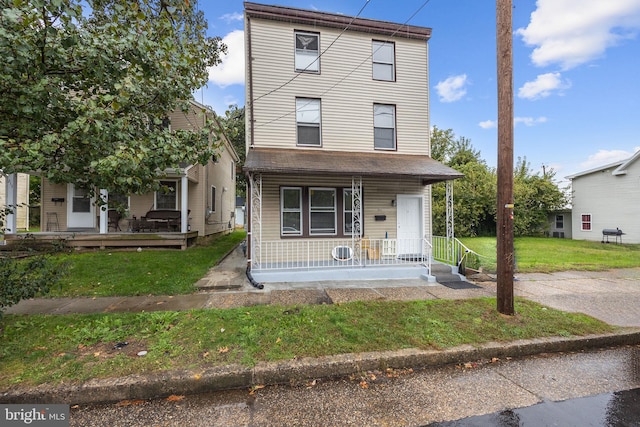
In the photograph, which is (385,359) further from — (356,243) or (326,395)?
(356,243)

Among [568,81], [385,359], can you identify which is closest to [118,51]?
[385,359]

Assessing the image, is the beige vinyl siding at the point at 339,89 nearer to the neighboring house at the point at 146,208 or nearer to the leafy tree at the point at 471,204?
the neighboring house at the point at 146,208

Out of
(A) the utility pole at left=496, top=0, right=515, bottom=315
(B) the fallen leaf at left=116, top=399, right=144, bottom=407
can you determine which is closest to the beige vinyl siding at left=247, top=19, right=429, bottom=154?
(A) the utility pole at left=496, top=0, right=515, bottom=315

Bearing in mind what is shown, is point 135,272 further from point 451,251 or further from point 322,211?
point 451,251

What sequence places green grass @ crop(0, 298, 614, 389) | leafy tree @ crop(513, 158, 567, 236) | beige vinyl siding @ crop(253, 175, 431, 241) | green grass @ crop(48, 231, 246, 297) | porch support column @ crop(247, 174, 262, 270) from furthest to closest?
1. leafy tree @ crop(513, 158, 567, 236)
2. beige vinyl siding @ crop(253, 175, 431, 241)
3. porch support column @ crop(247, 174, 262, 270)
4. green grass @ crop(48, 231, 246, 297)
5. green grass @ crop(0, 298, 614, 389)

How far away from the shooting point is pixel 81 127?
2732 millimetres

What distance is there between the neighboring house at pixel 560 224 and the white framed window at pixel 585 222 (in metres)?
1.03

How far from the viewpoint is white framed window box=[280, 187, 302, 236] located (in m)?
9.06

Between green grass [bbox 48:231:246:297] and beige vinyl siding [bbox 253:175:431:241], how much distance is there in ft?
7.95

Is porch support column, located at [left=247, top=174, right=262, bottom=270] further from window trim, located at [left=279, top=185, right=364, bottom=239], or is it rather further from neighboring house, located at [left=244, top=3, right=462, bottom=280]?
window trim, located at [left=279, top=185, right=364, bottom=239]

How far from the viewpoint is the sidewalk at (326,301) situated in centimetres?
296

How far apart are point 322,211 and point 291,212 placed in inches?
39.3

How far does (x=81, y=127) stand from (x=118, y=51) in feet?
3.11

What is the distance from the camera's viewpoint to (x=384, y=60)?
1030 centimetres
